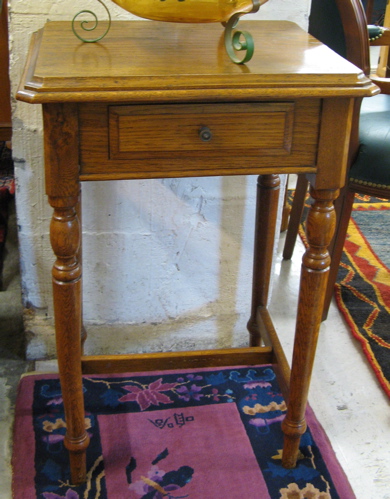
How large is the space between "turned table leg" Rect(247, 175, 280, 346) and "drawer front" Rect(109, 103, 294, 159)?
Answer: 0.45 m

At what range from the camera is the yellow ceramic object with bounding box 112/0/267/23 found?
119 cm

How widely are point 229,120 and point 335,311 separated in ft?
3.85

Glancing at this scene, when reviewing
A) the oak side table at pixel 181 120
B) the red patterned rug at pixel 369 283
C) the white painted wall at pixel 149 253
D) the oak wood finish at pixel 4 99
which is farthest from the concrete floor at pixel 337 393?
the oak wood finish at pixel 4 99

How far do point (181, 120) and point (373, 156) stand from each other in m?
0.85

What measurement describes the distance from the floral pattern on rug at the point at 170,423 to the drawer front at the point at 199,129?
75cm

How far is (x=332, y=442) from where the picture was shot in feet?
5.08

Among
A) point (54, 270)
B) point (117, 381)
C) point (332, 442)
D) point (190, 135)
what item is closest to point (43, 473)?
point (117, 381)

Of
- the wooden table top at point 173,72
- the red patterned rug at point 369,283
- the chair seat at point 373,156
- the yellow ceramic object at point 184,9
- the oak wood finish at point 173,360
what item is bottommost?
the red patterned rug at point 369,283

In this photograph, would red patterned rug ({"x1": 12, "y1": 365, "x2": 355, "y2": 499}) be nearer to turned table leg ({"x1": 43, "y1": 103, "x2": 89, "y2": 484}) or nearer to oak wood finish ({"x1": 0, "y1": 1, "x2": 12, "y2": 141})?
turned table leg ({"x1": 43, "y1": 103, "x2": 89, "y2": 484})

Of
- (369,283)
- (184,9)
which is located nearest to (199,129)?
(184,9)

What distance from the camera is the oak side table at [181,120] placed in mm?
1017

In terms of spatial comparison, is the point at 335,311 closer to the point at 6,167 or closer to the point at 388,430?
the point at 388,430

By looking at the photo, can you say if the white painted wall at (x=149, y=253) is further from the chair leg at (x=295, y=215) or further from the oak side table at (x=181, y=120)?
the chair leg at (x=295, y=215)

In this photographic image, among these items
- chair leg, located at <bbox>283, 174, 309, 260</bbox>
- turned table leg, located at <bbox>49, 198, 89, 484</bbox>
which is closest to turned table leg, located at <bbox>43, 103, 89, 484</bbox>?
turned table leg, located at <bbox>49, 198, 89, 484</bbox>
